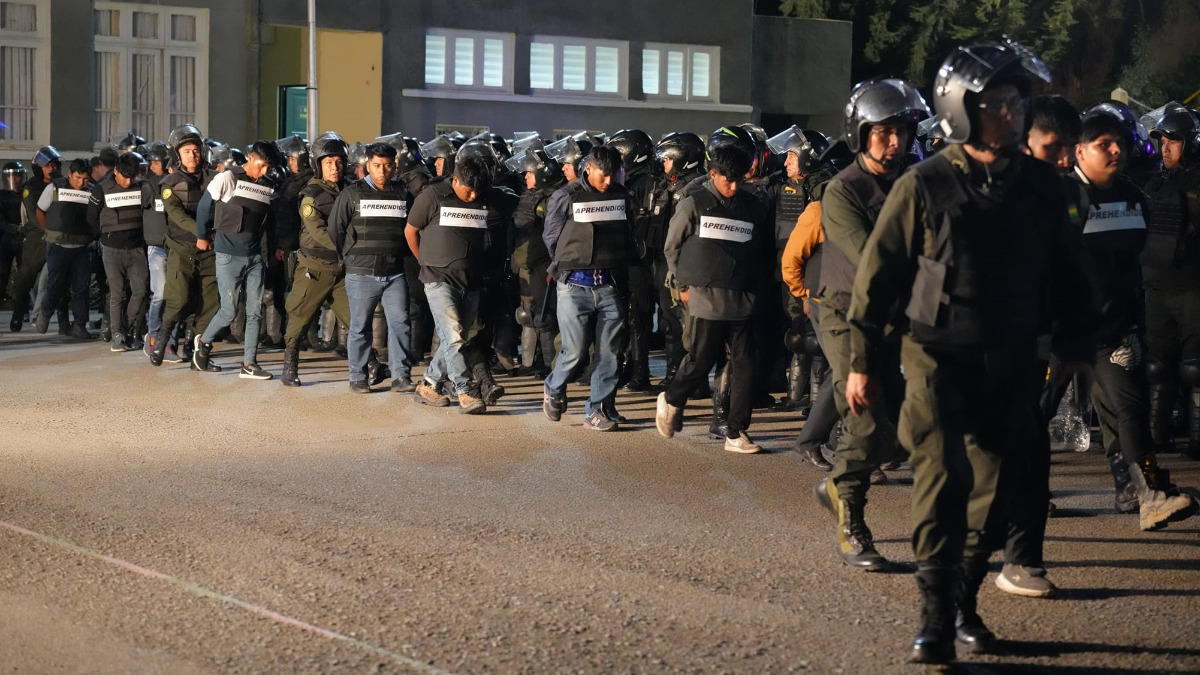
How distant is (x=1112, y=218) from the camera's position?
729cm

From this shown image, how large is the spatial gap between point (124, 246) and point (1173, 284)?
9.91 metres

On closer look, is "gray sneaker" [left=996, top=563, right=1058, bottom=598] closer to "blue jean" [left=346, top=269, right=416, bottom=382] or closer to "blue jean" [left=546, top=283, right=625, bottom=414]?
"blue jean" [left=546, top=283, right=625, bottom=414]

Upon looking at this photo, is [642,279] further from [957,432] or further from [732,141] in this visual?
[957,432]

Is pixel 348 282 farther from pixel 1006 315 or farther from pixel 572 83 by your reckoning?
pixel 572 83

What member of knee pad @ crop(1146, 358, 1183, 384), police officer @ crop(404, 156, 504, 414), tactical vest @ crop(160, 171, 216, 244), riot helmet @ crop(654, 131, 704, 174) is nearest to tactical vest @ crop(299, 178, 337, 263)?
police officer @ crop(404, 156, 504, 414)

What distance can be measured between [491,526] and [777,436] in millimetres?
3409

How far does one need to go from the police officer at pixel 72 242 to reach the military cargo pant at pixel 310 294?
175 inches

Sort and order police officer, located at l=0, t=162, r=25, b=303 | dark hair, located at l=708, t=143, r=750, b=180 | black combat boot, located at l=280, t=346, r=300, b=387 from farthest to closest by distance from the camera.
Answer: police officer, located at l=0, t=162, r=25, b=303
black combat boot, located at l=280, t=346, r=300, b=387
dark hair, located at l=708, t=143, r=750, b=180

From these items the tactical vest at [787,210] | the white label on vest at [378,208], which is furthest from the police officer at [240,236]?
the tactical vest at [787,210]

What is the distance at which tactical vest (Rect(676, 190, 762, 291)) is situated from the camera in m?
9.48

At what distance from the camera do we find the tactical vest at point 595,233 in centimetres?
1045

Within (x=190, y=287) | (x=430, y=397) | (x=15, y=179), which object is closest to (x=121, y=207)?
(x=190, y=287)

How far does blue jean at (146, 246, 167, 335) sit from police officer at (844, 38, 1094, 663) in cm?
989

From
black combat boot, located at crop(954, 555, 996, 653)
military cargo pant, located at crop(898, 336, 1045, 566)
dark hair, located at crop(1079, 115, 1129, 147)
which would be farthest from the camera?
dark hair, located at crop(1079, 115, 1129, 147)
